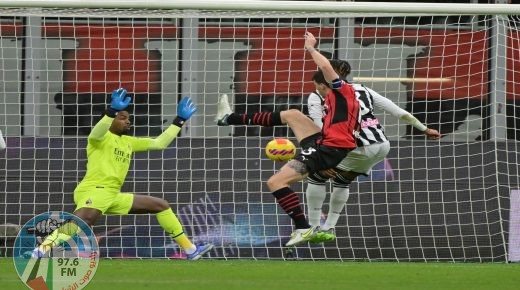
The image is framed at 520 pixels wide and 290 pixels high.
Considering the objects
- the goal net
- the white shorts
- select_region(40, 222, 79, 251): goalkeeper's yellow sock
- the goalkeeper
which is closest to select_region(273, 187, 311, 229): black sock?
the white shorts

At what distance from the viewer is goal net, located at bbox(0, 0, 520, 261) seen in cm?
1514

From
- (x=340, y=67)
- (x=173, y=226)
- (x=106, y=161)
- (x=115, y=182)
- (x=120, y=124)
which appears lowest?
(x=173, y=226)

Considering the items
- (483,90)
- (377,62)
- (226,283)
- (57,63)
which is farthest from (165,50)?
(226,283)

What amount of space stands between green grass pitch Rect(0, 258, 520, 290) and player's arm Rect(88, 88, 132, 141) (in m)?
1.31

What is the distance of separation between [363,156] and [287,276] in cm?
170

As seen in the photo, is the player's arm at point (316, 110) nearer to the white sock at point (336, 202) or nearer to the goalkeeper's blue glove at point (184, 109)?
the white sock at point (336, 202)

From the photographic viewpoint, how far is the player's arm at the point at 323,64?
36.2ft

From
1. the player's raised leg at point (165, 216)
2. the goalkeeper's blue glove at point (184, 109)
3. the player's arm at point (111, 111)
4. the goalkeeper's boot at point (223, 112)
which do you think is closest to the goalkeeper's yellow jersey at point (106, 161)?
the player's arm at point (111, 111)

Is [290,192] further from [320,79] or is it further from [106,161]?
[106,161]

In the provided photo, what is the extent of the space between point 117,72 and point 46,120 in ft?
3.47

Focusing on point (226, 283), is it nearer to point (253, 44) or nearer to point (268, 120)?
point (268, 120)

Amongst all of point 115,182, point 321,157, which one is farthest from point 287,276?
point 115,182

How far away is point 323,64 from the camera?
1105 cm

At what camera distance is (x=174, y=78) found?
1526 cm
